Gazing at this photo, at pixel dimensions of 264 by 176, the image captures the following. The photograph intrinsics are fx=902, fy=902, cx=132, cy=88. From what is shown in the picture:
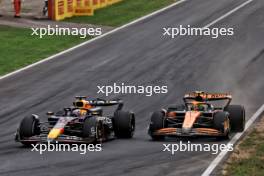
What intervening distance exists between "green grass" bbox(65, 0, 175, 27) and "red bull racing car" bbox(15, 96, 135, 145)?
25317 mm

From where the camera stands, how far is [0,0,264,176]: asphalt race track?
21.6 m

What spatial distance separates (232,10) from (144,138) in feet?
95.4

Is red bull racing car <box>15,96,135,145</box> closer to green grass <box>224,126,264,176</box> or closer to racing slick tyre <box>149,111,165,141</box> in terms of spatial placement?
racing slick tyre <box>149,111,165,141</box>

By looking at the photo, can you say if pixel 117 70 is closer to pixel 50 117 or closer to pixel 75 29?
pixel 75 29

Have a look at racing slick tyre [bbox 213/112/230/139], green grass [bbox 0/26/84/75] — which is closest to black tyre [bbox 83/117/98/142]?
racing slick tyre [bbox 213/112/230/139]

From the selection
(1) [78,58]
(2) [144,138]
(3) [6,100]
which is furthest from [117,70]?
(2) [144,138]

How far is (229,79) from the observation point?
125ft

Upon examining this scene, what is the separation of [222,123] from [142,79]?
1305 centimetres

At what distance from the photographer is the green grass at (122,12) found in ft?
171

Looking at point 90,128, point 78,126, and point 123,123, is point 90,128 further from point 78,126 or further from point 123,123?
point 123,123

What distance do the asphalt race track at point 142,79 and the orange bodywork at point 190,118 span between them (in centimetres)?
61
